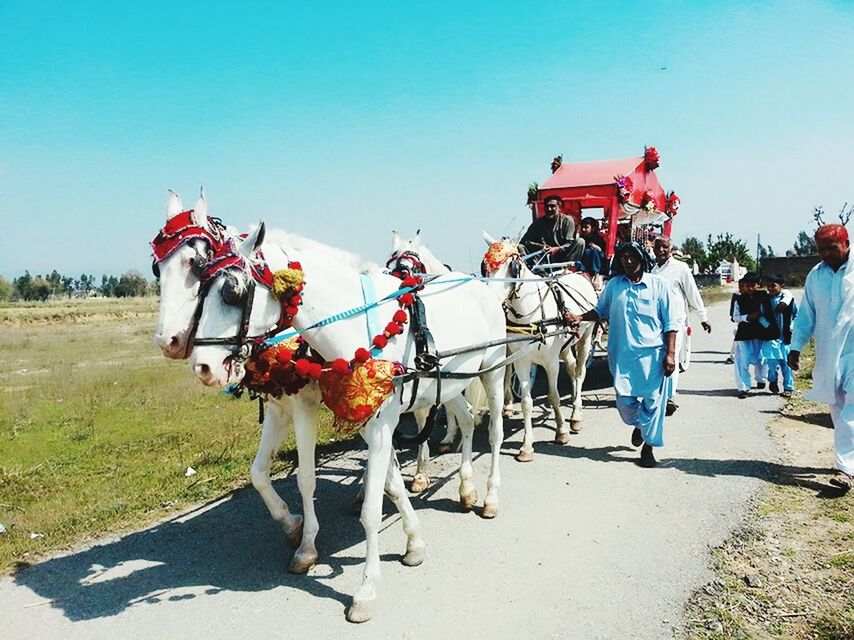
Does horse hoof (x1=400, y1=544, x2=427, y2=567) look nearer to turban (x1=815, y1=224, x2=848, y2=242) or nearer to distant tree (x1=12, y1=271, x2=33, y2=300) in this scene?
turban (x1=815, y1=224, x2=848, y2=242)

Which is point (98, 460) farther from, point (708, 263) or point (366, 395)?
point (708, 263)

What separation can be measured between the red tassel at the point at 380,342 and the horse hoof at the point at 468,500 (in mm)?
1884

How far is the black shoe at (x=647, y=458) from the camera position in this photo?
5938 millimetres

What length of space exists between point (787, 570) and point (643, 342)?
8.07 ft

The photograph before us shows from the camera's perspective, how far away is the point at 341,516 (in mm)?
5031

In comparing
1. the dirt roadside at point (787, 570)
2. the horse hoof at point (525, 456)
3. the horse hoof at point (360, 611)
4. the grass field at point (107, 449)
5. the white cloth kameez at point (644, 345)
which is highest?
the white cloth kameez at point (644, 345)

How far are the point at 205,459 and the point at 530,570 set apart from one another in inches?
171

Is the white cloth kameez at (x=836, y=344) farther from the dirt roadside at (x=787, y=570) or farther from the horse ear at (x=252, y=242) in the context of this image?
the horse ear at (x=252, y=242)

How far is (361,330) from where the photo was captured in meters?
3.73

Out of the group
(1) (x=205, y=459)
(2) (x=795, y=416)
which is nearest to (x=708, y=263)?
(2) (x=795, y=416)

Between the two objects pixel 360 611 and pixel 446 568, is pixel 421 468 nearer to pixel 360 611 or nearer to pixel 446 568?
pixel 446 568

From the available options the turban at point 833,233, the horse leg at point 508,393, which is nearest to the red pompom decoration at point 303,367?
the turban at point 833,233

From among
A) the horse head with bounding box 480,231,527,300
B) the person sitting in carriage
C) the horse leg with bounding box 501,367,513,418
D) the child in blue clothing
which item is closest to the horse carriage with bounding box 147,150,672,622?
the horse head with bounding box 480,231,527,300

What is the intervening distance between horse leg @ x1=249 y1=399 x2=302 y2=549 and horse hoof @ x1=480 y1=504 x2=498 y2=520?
1.42 metres
